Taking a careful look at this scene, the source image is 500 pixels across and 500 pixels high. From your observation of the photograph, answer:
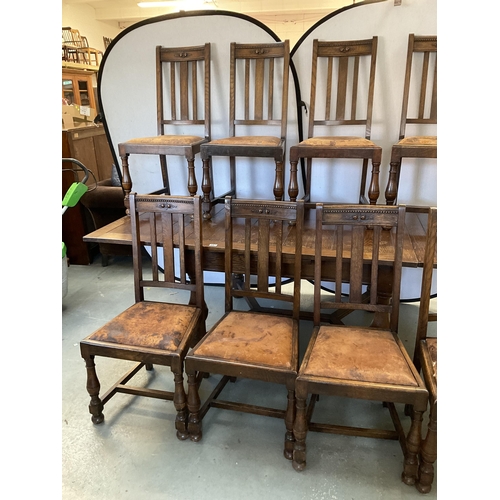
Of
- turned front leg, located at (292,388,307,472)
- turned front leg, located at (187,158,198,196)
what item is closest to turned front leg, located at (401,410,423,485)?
turned front leg, located at (292,388,307,472)

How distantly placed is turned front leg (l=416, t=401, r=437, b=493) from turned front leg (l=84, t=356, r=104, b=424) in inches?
53.0

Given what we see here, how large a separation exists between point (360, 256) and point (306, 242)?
0.36m

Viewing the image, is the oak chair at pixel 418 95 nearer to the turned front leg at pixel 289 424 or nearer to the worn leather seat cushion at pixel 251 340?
the worn leather seat cushion at pixel 251 340

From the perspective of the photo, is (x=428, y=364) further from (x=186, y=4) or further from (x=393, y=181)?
(x=186, y=4)

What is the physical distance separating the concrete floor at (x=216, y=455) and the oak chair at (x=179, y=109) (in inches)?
46.7

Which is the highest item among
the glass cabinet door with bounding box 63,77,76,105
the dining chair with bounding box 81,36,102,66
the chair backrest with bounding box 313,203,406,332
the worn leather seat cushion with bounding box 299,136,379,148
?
the dining chair with bounding box 81,36,102,66

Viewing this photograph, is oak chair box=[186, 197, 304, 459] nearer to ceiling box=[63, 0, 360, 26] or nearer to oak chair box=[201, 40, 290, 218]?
oak chair box=[201, 40, 290, 218]

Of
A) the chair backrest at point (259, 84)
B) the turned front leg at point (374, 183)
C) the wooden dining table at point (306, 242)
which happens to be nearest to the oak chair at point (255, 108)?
the chair backrest at point (259, 84)

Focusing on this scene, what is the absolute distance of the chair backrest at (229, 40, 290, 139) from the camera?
7.66 ft

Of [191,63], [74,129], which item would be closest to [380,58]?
[191,63]

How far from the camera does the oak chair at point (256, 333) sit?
151cm

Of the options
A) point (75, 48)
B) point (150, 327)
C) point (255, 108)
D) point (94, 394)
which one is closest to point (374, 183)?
point (255, 108)

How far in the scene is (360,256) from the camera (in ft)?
5.56
